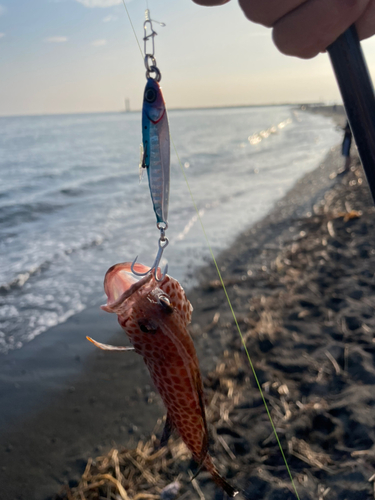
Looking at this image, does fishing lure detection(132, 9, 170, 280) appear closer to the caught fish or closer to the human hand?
the caught fish

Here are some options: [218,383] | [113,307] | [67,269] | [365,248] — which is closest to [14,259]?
[67,269]

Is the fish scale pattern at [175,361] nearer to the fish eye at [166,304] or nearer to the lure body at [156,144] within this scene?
the fish eye at [166,304]

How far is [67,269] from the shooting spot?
920 cm

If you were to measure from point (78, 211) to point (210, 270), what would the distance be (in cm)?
767

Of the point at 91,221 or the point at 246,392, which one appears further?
the point at 91,221

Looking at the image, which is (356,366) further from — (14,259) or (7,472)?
(14,259)

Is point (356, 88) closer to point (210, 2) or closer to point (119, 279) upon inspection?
point (210, 2)

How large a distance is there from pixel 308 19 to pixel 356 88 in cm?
30

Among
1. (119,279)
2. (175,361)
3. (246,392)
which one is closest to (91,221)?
(246,392)

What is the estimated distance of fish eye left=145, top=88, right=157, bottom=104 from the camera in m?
1.17

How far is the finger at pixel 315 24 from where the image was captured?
1.31 m

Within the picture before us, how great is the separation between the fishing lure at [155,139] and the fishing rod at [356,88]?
0.67 meters

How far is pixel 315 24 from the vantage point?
1.35 m

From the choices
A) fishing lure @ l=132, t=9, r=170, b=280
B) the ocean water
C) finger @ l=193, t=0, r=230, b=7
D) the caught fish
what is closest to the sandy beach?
the ocean water
